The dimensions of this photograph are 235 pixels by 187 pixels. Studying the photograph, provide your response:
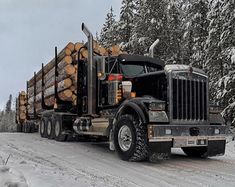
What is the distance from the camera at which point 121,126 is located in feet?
31.7

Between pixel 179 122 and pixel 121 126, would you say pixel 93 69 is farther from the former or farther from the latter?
pixel 179 122

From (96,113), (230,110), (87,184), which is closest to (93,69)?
(96,113)

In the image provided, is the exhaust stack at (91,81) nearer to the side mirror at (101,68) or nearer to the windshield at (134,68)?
the side mirror at (101,68)

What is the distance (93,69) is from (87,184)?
6.19 metres

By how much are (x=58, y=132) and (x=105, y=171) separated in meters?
7.04

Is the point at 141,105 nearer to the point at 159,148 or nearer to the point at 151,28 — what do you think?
the point at 159,148

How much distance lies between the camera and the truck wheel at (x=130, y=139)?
8914 mm

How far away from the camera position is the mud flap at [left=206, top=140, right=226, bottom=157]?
32.4 ft

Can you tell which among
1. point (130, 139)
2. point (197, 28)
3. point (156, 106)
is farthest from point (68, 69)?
point (197, 28)

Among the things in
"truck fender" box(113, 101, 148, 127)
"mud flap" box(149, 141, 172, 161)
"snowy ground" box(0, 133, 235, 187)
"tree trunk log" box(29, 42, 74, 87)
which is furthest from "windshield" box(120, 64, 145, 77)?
"tree trunk log" box(29, 42, 74, 87)

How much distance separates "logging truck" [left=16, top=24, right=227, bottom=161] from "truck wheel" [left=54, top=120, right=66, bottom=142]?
20 centimetres

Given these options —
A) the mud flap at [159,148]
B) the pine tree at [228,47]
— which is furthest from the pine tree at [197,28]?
the mud flap at [159,148]

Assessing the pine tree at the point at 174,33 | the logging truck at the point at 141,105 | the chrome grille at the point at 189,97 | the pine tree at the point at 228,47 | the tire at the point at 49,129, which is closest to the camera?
the logging truck at the point at 141,105

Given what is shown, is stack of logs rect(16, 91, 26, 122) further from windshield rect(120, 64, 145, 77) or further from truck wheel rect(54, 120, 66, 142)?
windshield rect(120, 64, 145, 77)
